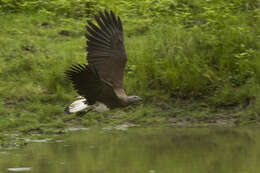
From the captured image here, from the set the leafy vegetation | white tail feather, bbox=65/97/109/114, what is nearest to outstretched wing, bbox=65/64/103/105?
white tail feather, bbox=65/97/109/114

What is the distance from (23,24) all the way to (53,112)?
2313 mm

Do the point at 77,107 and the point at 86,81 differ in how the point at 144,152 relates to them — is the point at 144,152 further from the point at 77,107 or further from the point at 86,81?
the point at 77,107

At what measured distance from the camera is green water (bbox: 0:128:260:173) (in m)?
5.34

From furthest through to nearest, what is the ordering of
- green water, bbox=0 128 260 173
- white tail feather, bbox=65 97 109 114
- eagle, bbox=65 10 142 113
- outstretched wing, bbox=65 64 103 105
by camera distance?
white tail feather, bbox=65 97 109 114 < eagle, bbox=65 10 142 113 < outstretched wing, bbox=65 64 103 105 < green water, bbox=0 128 260 173

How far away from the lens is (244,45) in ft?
26.2

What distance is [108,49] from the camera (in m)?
6.58

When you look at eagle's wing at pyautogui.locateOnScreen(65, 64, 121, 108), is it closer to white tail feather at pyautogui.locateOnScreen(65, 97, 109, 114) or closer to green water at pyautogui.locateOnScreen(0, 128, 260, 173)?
white tail feather at pyautogui.locateOnScreen(65, 97, 109, 114)

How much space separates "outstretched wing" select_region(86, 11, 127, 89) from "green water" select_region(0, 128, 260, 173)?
72 centimetres

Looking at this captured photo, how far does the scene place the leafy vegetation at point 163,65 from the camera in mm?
7645

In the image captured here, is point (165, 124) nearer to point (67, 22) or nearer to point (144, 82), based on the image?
point (144, 82)

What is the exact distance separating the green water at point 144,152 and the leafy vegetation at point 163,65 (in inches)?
28.2

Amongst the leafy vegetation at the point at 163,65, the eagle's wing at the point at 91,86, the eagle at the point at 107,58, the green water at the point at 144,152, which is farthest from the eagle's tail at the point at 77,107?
the leafy vegetation at the point at 163,65

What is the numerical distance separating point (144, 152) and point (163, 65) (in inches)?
90.5

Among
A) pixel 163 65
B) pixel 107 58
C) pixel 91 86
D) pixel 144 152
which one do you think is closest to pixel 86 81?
pixel 91 86
